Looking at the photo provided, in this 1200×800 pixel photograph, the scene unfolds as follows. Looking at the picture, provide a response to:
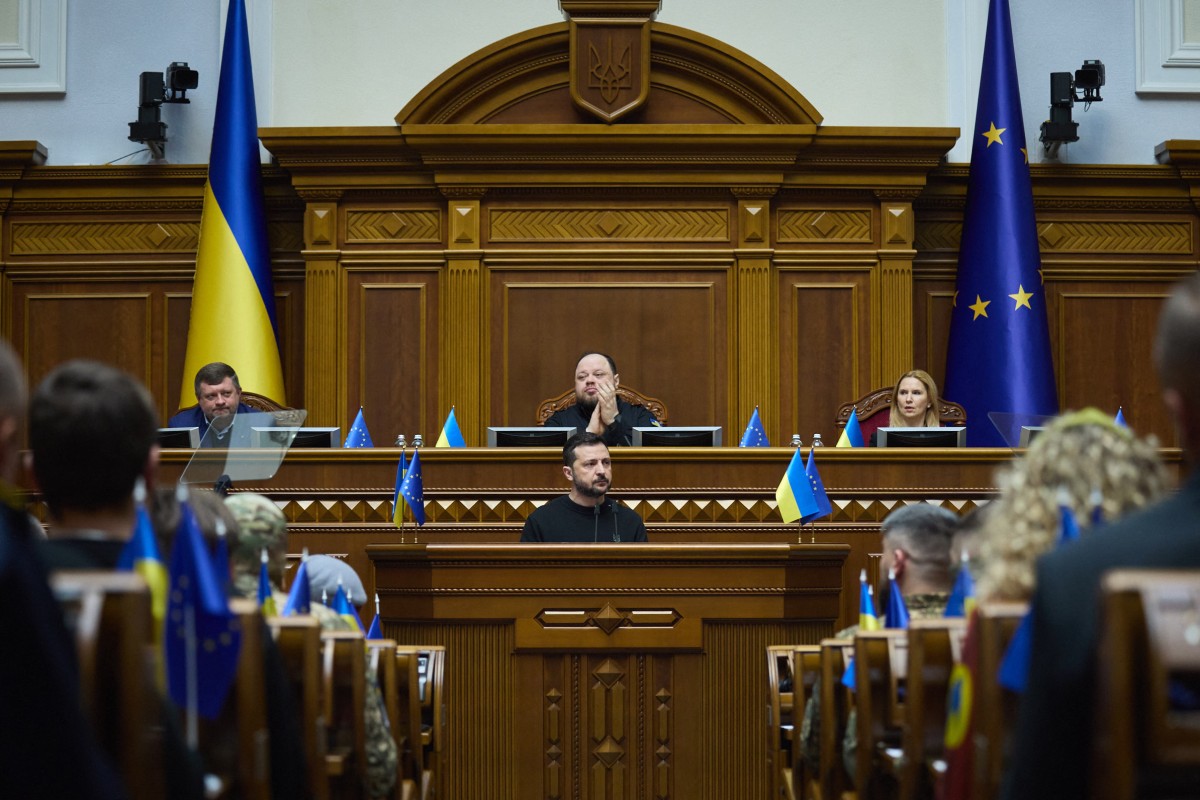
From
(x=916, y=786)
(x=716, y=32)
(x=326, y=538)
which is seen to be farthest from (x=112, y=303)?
(x=916, y=786)

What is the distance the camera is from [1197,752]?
177cm

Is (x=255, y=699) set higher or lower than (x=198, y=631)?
lower

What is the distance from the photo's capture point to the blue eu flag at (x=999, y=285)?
9.15 meters

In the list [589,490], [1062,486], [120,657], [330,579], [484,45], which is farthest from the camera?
[484,45]

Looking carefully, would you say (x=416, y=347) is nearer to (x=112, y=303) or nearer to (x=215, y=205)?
(x=215, y=205)

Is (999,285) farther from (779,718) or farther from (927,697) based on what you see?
(927,697)

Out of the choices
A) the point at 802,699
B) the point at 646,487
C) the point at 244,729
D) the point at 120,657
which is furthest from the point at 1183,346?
the point at 646,487

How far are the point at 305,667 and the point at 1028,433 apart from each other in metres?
4.71

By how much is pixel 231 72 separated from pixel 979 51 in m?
4.99

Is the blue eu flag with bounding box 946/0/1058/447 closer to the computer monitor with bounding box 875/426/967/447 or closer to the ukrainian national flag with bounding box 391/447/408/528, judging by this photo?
the computer monitor with bounding box 875/426/967/447

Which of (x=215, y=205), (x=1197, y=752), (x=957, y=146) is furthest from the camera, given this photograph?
(x=957, y=146)

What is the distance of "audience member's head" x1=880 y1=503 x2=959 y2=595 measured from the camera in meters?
3.57

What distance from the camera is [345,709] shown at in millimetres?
3273

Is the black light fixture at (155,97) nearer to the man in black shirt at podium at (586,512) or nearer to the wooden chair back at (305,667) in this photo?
the man in black shirt at podium at (586,512)
